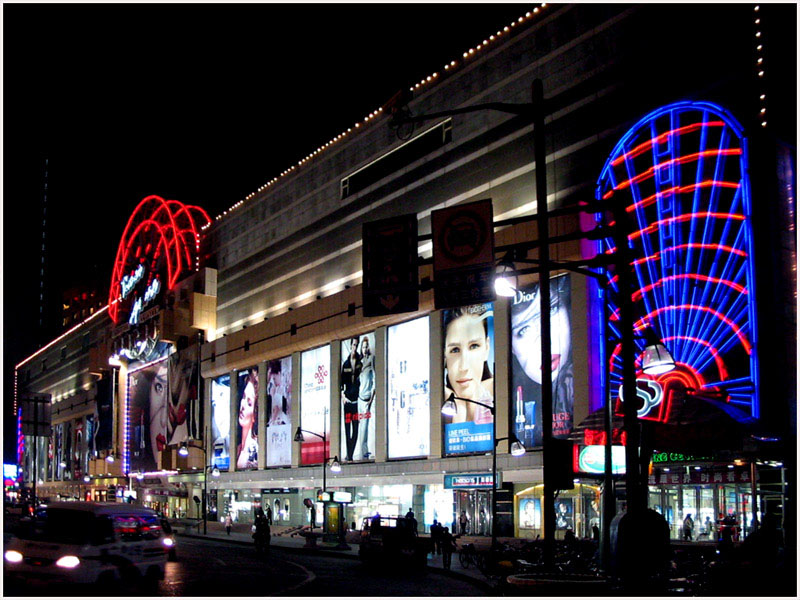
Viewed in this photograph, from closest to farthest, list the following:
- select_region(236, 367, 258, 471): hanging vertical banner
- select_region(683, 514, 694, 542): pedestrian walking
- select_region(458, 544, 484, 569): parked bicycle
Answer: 1. select_region(458, 544, 484, 569): parked bicycle
2. select_region(683, 514, 694, 542): pedestrian walking
3. select_region(236, 367, 258, 471): hanging vertical banner

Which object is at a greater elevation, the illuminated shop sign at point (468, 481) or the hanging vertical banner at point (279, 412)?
the hanging vertical banner at point (279, 412)

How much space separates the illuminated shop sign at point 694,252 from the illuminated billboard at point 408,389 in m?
14.6

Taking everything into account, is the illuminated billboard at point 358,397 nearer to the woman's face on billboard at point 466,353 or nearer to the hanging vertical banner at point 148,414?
the woman's face on billboard at point 466,353

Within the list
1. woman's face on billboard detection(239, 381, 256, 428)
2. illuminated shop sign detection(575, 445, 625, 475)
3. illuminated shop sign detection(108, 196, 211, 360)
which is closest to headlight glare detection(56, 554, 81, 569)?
illuminated shop sign detection(575, 445, 625, 475)

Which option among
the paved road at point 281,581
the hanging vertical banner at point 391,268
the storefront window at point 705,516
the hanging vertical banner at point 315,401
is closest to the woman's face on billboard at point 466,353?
the hanging vertical banner at point 315,401

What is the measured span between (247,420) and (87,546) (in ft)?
191

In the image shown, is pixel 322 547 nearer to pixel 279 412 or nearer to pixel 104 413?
pixel 279 412

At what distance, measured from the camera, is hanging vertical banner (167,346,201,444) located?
86275 mm

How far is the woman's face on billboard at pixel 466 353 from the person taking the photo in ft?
176

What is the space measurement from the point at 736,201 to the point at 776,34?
782 centimetres

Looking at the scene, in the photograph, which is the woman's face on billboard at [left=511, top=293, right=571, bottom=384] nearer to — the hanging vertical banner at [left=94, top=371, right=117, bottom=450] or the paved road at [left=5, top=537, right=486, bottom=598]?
the paved road at [left=5, top=537, right=486, bottom=598]

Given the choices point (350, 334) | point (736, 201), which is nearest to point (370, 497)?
point (350, 334)

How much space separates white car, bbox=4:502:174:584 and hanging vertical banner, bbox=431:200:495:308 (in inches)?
363

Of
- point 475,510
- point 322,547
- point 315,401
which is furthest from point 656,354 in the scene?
point 315,401
